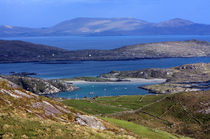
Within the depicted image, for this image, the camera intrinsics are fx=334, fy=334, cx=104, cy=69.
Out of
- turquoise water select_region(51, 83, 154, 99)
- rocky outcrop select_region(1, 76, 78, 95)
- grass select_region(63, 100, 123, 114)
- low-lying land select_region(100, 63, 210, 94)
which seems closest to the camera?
grass select_region(63, 100, 123, 114)

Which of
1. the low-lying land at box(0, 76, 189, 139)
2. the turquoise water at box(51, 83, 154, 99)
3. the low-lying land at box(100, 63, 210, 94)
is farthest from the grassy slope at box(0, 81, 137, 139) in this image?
the low-lying land at box(100, 63, 210, 94)

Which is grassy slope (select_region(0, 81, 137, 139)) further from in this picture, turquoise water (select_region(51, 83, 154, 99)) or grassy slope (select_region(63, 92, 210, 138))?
turquoise water (select_region(51, 83, 154, 99))

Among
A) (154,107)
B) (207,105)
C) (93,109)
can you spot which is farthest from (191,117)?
(93,109)

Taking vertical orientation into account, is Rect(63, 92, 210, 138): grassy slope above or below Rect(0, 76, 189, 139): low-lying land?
below

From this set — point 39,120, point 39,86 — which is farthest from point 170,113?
point 39,86

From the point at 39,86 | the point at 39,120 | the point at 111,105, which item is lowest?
the point at 39,86

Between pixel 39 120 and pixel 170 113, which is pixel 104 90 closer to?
pixel 170 113

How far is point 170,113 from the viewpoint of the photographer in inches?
2231

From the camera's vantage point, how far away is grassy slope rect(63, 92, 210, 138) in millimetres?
46787

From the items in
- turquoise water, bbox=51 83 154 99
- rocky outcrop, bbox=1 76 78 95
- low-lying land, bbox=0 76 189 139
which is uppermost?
low-lying land, bbox=0 76 189 139

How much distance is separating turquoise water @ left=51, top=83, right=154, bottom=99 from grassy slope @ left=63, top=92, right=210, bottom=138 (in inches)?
1700

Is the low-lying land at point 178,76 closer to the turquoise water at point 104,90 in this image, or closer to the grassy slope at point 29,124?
the turquoise water at point 104,90

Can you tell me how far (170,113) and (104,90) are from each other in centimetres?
6767

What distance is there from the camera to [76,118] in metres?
23.4
